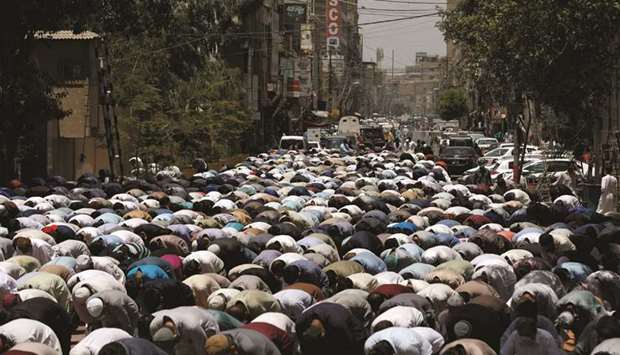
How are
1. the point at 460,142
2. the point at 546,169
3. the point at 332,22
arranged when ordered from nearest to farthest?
the point at 546,169 < the point at 460,142 < the point at 332,22

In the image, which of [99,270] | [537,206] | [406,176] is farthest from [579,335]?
[406,176]

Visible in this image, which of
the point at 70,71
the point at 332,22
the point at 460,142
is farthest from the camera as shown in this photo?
the point at 332,22

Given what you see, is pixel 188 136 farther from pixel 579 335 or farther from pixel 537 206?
pixel 579 335

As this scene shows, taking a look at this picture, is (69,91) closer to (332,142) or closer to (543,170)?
(543,170)

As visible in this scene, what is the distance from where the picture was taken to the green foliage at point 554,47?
30.2 meters

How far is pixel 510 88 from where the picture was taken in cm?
3694

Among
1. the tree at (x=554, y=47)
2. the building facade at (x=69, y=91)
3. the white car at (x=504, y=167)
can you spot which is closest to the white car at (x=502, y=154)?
the white car at (x=504, y=167)

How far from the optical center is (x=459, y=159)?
166 feet

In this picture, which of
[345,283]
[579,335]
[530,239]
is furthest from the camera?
[530,239]

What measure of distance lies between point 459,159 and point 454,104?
287 ft

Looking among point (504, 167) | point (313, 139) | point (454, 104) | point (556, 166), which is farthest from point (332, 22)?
point (556, 166)

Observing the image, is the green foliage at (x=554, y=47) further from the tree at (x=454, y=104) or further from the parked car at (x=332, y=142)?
the tree at (x=454, y=104)

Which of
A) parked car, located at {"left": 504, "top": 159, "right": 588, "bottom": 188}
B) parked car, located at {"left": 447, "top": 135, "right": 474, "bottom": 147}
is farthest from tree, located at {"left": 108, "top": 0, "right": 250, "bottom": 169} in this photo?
parked car, located at {"left": 504, "top": 159, "right": 588, "bottom": 188}

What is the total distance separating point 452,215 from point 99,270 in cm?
982
